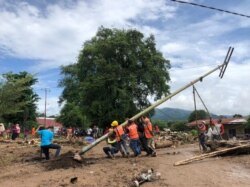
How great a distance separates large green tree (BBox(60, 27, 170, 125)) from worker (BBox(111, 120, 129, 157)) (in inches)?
1118

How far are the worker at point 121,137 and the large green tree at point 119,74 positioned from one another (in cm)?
2840

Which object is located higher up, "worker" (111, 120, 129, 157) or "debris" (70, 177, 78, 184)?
"worker" (111, 120, 129, 157)

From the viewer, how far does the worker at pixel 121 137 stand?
63.1 feet

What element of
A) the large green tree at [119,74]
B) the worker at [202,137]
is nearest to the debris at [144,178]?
the worker at [202,137]

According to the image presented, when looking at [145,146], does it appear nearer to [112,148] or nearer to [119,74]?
[112,148]

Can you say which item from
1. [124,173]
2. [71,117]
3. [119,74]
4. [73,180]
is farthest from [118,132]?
[71,117]

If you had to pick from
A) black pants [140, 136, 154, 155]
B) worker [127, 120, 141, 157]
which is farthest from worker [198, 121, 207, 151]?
worker [127, 120, 141, 157]

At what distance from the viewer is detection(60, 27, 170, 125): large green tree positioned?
49531mm

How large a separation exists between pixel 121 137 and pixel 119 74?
3104 centimetres

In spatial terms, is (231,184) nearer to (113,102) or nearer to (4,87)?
(4,87)

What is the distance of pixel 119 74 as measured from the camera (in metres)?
50.1

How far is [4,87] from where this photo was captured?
23547 millimetres

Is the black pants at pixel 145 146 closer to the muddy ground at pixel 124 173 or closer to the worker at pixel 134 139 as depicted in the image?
the worker at pixel 134 139

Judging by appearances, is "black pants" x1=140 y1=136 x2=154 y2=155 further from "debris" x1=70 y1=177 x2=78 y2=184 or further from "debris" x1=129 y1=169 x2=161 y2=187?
"debris" x1=70 y1=177 x2=78 y2=184
